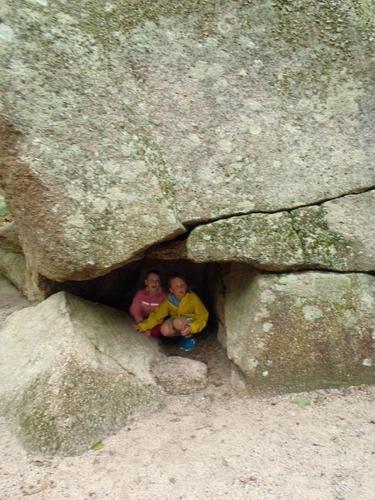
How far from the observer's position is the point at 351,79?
308 cm

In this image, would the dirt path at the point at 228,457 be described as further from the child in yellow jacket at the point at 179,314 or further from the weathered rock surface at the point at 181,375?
the child in yellow jacket at the point at 179,314

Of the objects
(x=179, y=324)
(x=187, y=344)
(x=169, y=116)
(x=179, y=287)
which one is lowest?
(x=187, y=344)

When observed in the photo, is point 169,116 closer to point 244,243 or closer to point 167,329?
point 244,243

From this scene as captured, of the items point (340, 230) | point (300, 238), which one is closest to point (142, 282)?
point (300, 238)

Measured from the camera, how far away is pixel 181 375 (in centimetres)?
333

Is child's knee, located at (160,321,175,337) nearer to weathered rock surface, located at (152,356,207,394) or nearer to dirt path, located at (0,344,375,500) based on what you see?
weathered rock surface, located at (152,356,207,394)

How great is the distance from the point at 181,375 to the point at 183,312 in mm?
645

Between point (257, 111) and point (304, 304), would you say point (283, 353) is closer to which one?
point (304, 304)

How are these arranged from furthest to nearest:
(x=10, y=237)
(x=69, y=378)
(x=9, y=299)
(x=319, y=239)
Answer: (x=9, y=299), (x=10, y=237), (x=319, y=239), (x=69, y=378)

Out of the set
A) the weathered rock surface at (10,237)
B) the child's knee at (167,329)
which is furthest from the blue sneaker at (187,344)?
the weathered rock surface at (10,237)

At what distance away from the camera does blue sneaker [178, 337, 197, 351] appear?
155 inches

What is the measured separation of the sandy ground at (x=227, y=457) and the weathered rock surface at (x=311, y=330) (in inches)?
5.6

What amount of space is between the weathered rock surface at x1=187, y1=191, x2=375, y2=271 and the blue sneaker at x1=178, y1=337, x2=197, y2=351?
1145mm

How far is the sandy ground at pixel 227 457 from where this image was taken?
2402 mm
